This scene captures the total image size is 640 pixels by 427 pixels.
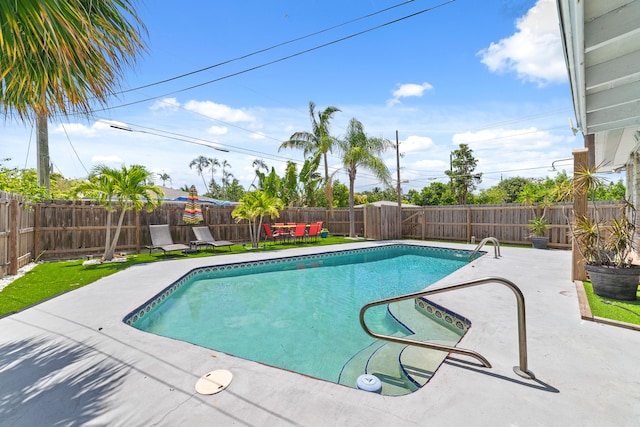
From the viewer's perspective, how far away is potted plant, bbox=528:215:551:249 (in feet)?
38.2

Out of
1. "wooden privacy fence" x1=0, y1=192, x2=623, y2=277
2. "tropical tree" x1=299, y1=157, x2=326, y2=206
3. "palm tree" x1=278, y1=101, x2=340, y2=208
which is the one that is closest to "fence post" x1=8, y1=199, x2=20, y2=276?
"wooden privacy fence" x1=0, y1=192, x2=623, y2=277

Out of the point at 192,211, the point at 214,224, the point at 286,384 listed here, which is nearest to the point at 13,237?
the point at 192,211

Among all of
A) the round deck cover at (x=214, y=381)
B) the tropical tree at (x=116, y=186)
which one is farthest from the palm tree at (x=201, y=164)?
the round deck cover at (x=214, y=381)

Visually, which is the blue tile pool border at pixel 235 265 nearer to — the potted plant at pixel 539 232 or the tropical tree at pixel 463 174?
the potted plant at pixel 539 232

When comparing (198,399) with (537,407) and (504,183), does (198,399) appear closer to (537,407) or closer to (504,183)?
(537,407)

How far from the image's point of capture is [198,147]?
17984 mm

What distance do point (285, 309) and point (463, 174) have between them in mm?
28874

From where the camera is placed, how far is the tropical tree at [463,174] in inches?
1150

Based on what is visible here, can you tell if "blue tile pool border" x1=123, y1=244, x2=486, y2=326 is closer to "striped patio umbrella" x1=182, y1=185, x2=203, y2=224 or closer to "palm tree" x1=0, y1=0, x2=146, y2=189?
"palm tree" x1=0, y1=0, x2=146, y2=189

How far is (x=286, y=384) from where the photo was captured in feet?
8.20

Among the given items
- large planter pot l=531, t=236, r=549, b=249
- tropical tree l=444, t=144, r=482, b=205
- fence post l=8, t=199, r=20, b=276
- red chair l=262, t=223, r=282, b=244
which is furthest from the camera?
tropical tree l=444, t=144, r=482, b=205

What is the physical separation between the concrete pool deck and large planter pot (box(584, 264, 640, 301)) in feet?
3.43

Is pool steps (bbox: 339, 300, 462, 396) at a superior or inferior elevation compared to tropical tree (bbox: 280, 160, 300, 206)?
inferior

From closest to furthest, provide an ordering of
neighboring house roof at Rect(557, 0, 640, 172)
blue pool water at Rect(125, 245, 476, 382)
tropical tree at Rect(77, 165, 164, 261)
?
neighboring house roof at Rect(557, 0, 640, 172) < blue pool water at Rect(125, 245, 476, 382) < tropical tree at Rect(77, 165, 164, 261)
